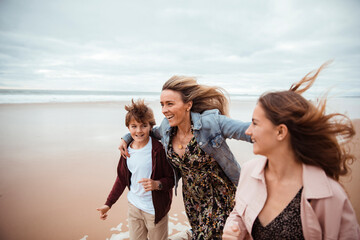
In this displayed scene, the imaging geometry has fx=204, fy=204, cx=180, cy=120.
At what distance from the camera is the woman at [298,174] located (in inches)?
52.5

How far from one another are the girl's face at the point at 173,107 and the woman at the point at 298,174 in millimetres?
999

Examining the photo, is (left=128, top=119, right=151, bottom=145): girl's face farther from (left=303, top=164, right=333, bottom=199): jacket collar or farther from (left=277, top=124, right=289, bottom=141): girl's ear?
(left=303, top=164, right=333, bottom=199): jacket collar

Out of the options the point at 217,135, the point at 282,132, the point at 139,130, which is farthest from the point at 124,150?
the point at 282,132

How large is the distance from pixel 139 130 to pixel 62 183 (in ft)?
11.3

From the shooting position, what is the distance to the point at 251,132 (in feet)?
5.30

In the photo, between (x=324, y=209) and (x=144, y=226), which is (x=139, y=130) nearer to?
(x=144, y=226)

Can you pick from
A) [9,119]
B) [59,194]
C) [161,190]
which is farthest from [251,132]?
[9,119]

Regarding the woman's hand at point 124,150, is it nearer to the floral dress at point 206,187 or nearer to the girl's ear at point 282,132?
the floral dress at point 206,187

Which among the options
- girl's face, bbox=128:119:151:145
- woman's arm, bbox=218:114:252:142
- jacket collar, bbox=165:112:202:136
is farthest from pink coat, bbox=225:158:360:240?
girl's face, bbox=128:119:151:145

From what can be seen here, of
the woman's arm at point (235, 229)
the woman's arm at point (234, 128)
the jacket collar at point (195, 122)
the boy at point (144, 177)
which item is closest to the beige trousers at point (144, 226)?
the boy at point (144, 177)

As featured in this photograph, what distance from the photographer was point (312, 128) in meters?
1.43

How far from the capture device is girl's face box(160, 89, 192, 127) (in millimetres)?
2414

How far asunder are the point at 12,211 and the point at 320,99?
5.13 meters

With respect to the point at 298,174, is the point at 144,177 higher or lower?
lower
